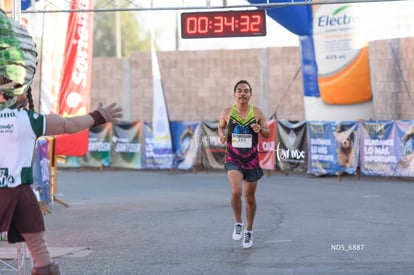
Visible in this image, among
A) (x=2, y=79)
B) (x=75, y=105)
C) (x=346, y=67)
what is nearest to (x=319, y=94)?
(x=346, y=67)

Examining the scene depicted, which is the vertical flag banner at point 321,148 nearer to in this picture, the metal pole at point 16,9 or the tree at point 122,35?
the metal pole at point 16,9

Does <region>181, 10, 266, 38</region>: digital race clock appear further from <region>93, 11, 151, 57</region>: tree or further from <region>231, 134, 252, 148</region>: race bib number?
<region>93, 11, 151, 57</region>: tree

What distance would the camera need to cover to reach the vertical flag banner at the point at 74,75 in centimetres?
1689

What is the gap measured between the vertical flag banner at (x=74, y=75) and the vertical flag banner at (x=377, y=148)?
6.99 meters

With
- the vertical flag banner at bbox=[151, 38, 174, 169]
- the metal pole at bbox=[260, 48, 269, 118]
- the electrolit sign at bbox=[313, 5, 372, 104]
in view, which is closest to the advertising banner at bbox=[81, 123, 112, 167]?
the vertical flag banner at bbox=[151, 38, 174, 169]

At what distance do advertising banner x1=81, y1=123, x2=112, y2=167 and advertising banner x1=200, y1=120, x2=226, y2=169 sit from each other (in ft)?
10.5

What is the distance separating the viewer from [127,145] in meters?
26.8

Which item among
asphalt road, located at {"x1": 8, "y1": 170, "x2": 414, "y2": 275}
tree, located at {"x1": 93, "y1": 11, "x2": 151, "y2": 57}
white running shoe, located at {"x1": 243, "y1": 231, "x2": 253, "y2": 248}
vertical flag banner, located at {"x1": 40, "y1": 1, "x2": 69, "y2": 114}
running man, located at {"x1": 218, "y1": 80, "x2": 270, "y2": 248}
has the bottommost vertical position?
asphalt road, located at {"x1": 8, "y1": 170, "x2": 414, "y2": 275}

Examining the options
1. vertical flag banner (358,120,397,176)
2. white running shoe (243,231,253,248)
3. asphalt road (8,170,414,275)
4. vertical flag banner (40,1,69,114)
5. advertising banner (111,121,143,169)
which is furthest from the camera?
advertising banner (111,121,143,169)

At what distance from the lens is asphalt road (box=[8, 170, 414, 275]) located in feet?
30.6

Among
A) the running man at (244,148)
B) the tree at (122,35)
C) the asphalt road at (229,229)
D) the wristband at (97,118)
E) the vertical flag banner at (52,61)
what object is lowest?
the asphalt road at (229,229)

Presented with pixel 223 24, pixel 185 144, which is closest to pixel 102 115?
pixel 223 24

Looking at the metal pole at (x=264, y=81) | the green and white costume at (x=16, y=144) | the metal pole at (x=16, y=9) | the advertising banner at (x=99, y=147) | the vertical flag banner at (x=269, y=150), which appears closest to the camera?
the green and white costume at (x=16, y=144)

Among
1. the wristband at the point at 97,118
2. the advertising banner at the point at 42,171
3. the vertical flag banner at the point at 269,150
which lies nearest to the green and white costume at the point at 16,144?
the wristband at the point at 97,118
